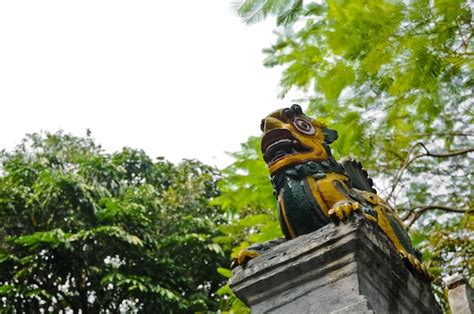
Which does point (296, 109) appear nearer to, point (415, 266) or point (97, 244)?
point (415, 266)

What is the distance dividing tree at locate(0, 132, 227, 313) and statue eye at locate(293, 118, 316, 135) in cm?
914

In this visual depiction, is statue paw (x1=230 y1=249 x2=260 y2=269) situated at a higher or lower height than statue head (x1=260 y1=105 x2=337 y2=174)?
lower

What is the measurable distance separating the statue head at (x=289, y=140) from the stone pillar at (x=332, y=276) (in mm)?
468

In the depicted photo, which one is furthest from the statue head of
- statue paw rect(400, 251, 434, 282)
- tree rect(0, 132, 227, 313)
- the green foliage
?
tree rect(0, 132, 227, 313)

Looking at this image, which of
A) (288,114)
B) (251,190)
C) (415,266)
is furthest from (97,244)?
(415,266)

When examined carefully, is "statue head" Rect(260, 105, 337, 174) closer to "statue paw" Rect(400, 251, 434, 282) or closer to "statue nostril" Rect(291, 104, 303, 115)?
"statue nostril" Rect(291, 104, 303, 115)

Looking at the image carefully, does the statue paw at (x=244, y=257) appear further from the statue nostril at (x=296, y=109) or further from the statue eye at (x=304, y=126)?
the statue nostril at (x=296, y=109)

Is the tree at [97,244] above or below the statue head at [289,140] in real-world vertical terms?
above

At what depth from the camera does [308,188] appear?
9.79 feet

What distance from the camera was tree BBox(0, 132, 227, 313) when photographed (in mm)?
12109

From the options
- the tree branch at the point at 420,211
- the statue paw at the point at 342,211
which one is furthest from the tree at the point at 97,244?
the statue paw at the point at 342,211

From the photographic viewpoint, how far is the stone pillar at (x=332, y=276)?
2.56 meters

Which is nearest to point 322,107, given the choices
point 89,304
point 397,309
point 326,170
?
point 326,170

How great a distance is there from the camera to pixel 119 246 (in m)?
12.7
